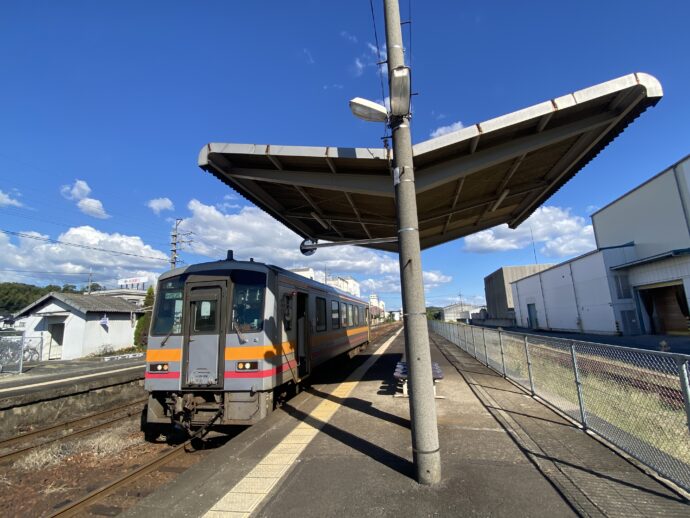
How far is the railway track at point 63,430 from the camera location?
23.4 ft

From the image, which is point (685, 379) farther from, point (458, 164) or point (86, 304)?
point (86, 304)

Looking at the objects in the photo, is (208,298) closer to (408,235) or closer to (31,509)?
(31,509)

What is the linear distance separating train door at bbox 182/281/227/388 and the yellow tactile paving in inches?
73.1

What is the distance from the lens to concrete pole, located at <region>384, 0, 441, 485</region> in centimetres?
381

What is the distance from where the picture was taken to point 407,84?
4.14 m

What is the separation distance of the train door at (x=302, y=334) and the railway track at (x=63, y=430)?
4.75 metres

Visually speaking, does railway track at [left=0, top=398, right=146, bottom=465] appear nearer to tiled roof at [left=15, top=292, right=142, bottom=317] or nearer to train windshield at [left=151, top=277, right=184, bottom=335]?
train windshield at [left=151, top=277, right=184, bottom=335]

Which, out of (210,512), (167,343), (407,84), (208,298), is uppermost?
(407,84)

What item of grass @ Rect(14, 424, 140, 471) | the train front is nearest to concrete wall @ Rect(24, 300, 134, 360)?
grass @ Rect(14, 424, 140, 471)

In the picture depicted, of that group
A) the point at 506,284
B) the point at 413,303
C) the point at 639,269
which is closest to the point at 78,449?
the point at 413,303

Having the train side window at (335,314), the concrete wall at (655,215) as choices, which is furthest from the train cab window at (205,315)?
the concrete wall at (655,215)

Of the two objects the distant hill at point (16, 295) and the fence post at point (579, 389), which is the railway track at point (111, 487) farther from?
the distant hill at point (16, 295)

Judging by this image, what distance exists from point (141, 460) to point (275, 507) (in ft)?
15.2

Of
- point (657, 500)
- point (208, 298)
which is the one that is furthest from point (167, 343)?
point (657, 500)
